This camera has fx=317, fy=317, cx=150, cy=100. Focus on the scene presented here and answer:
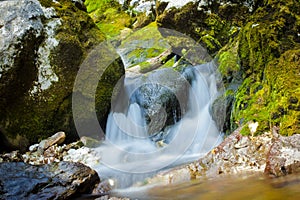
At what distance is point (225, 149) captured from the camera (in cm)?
508

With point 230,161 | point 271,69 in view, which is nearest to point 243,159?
point 230,161

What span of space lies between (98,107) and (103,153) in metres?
1.46

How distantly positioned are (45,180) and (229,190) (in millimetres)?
2475

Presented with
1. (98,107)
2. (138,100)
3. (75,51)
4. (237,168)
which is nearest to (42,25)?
(75,51)

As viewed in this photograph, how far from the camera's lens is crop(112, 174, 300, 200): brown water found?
3.35 m

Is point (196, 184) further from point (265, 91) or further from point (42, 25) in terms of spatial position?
point (42, 25)

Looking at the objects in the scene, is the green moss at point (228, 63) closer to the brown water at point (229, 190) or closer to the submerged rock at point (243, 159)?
the submerged rock at point (243, 159)

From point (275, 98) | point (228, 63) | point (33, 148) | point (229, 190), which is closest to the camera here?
point (229, 190)

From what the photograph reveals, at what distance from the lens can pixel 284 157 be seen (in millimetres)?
4121

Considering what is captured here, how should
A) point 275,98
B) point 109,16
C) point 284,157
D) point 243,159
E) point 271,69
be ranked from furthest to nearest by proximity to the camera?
point 109,16, point 271,69, point 275,98, point 243,159, point 284,157

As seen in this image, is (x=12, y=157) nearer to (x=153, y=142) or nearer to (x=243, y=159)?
(x=153, y=142)

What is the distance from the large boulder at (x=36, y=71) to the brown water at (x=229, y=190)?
3.44 meters

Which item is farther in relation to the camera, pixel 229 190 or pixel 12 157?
pixel 12 157

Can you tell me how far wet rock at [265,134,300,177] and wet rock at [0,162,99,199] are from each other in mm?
2563
